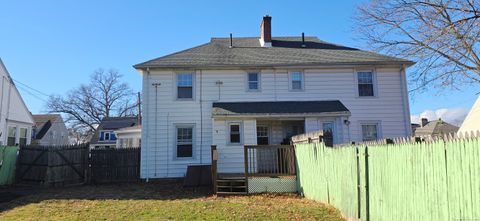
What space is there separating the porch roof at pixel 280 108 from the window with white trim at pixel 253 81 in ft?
2.77

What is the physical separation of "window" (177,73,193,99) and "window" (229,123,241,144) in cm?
253

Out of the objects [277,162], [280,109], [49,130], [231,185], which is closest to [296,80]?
[280,109]

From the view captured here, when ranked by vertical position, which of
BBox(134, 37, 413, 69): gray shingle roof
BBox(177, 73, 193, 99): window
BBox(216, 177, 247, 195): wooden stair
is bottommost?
BBox(216, 177, 247, 195): wooden stair

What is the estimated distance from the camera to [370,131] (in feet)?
52.9

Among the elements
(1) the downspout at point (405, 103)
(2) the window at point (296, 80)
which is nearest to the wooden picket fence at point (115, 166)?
(2) the window at point (296, 80)

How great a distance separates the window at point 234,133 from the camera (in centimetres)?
1527

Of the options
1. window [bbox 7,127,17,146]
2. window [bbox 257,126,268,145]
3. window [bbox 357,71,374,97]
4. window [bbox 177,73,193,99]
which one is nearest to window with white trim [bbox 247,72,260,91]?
window [bbox 257,126,268,145]

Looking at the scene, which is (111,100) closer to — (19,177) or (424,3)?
(19,177)

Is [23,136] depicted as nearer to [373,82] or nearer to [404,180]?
[373,82]

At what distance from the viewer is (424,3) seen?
9.98 metres

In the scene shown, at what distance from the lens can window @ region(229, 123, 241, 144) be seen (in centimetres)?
1527

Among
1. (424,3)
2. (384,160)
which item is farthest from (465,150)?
(424,3)

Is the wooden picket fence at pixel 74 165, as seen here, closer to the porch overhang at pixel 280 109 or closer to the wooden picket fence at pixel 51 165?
the wooden picket fence at pixel 51 165

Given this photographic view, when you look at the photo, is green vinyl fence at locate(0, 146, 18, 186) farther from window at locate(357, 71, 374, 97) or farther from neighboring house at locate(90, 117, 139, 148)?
neighboring house at locate(90, 117, 139, 148)
